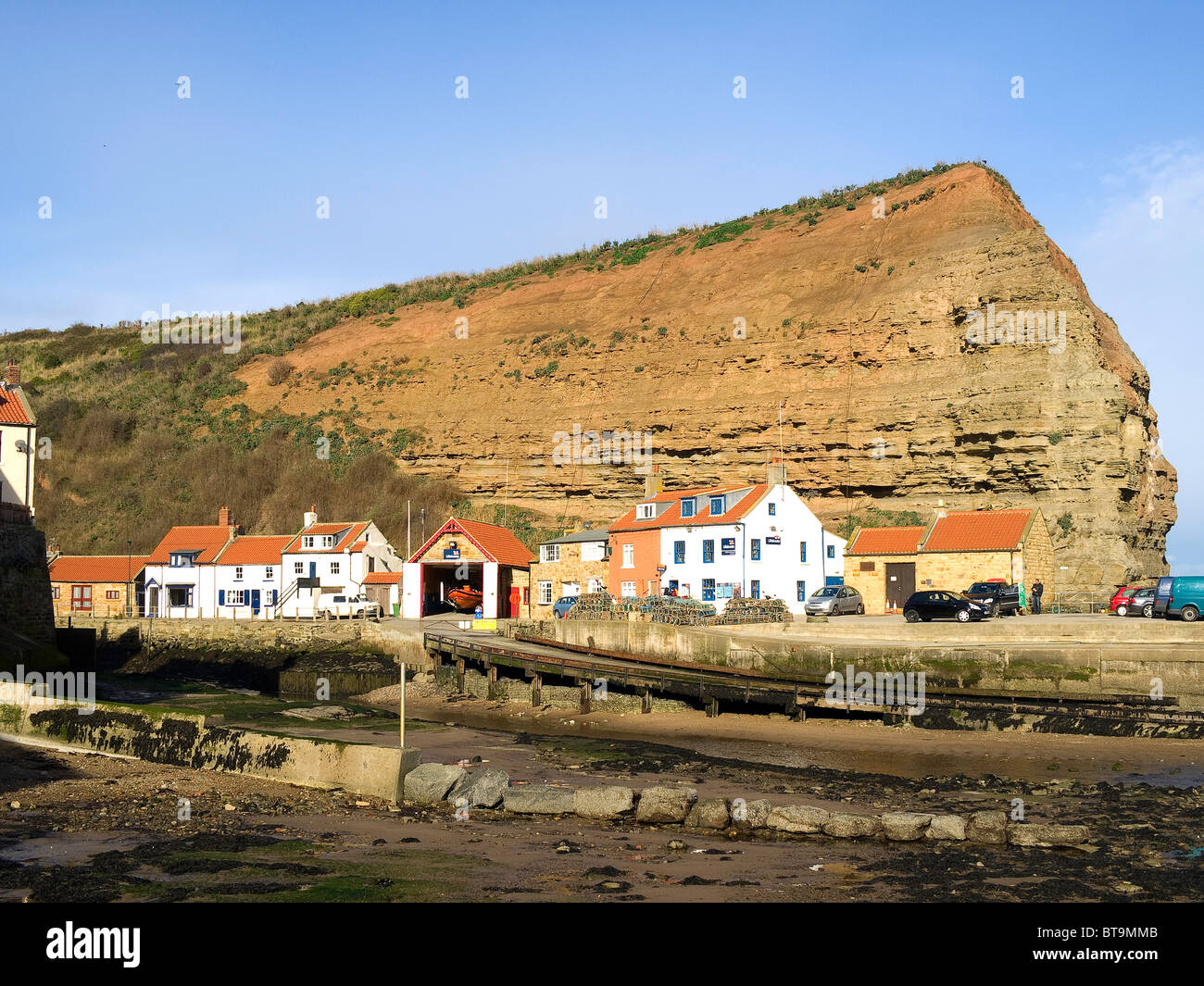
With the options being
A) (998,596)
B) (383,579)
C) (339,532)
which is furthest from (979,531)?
(339,532)

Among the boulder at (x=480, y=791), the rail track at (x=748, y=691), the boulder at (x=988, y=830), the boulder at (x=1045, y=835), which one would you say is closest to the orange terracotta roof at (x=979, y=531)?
the rail track at (x=748, y=691)

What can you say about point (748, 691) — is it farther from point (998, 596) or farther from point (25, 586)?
point (25, 586)

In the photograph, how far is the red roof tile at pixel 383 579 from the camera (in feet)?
212

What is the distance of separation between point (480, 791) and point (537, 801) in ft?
3.64

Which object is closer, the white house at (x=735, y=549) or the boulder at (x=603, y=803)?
the boulder at (x=603, y=803)

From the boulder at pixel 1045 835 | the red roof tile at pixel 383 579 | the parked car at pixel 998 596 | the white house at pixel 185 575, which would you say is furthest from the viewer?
the white house at pixel 185 575

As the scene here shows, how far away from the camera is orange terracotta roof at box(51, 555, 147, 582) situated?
225 feet

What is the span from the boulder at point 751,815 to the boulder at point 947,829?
2.68m

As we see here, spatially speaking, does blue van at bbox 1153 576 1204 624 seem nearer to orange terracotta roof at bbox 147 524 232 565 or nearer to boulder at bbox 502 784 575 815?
boulder at bbox 502 784 575 815

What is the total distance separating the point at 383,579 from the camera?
213 ft

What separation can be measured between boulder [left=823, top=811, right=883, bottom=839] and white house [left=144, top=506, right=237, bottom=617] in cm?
5757

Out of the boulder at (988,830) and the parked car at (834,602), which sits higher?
the parked car at (834,602)

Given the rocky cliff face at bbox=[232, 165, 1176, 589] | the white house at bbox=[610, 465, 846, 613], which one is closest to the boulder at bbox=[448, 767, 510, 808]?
the white house at bbox=[610, 465, 846, 613]

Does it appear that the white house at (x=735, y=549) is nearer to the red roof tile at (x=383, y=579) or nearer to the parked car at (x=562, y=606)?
the parked car at (x=562, y=606)
